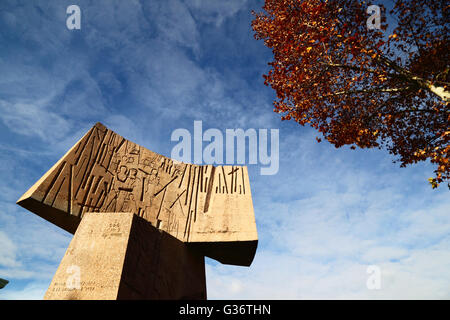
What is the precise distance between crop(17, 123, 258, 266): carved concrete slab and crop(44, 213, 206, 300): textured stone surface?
55.2 inches

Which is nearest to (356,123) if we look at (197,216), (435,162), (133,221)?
(435,162)

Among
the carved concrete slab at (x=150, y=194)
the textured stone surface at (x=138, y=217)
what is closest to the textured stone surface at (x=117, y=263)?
the textured stone surface at (x=138, y=217)

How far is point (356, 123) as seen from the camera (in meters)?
7.44

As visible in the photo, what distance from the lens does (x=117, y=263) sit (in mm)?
4387

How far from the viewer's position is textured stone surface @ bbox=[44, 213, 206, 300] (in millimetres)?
4125

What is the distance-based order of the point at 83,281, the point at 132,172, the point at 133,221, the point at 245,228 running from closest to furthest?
1. the point at 83,281
2. the point at 133,221
3. the point at 245,228
4. the point at 132,172

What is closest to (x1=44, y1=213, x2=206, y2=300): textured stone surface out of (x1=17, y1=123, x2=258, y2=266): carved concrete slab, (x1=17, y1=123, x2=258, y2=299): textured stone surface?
(x1=17, y1=123, x2=258, y2=299): textured stone surface

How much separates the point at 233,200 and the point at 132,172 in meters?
3.33

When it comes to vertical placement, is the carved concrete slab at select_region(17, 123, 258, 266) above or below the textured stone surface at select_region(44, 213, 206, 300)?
above

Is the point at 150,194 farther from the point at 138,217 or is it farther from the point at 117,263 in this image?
the point at 117,263

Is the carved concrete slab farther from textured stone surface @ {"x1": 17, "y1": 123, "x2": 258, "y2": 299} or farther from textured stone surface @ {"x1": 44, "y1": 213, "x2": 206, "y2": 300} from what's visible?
textured stone surface @ {"x1": 44, "y1": 213, "x2": 206, "y2": 300}

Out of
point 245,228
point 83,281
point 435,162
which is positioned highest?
point 435,162

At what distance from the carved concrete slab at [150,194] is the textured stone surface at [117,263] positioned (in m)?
1.40
